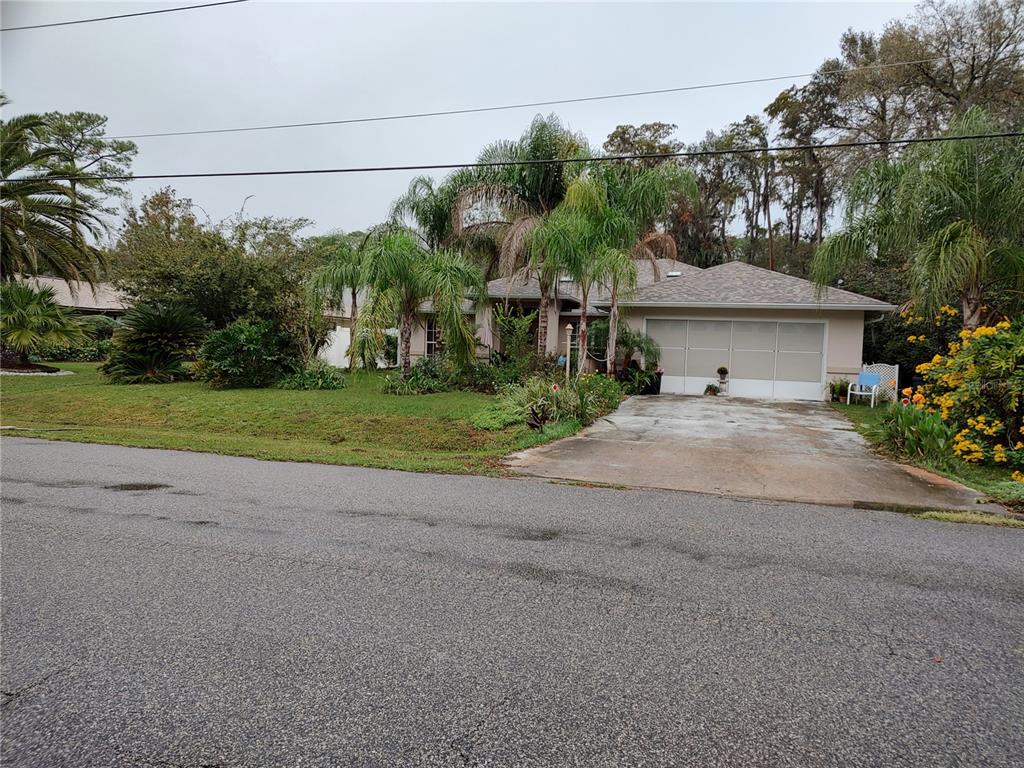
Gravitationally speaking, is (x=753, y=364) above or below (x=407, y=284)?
below

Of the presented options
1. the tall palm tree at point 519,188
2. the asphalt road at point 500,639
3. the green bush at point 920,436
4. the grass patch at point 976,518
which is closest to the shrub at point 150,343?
the tall palm tree at point 519,188

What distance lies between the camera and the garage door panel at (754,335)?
56.2ft

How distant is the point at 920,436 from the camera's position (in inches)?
346

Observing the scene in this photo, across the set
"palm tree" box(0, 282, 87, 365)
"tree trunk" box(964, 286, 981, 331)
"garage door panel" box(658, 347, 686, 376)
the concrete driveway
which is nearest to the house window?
"garage door panel" box(658, 347, 686, 376)

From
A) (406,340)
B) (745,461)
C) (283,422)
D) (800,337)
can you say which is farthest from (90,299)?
(745,461)

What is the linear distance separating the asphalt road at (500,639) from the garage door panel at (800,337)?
1224cm

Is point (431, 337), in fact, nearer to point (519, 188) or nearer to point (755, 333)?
point (519, 188)

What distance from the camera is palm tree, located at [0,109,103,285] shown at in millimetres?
17469

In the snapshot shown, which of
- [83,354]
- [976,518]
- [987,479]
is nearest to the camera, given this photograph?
[976,518]

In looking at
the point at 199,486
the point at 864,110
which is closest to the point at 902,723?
the point at 199,486

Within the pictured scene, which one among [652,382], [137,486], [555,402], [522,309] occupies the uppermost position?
[522,309]

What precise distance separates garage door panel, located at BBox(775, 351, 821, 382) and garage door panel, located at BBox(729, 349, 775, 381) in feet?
0.71

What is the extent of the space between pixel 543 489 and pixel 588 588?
2990 millimetres

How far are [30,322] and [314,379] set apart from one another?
9.27 meters
